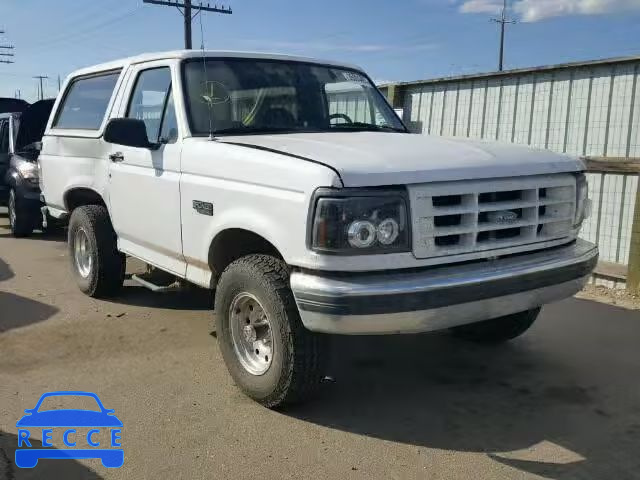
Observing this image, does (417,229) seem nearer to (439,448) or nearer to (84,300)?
(439,448)

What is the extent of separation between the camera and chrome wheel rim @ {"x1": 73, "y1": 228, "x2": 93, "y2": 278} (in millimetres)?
5927

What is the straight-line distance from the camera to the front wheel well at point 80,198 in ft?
19.1

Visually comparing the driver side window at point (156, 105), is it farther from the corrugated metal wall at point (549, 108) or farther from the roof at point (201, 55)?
the corrugated metal wall at point (549, 108)

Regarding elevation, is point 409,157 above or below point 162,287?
above

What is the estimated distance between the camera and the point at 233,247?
155 inches

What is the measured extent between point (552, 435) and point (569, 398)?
55cm

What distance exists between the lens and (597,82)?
6391 mm

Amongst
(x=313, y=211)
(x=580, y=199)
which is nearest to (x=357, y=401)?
(x=313, y=211)

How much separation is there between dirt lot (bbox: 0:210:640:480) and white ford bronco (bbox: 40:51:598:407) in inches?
12.3

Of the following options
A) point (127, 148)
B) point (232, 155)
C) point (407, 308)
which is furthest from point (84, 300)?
point (407, 308)

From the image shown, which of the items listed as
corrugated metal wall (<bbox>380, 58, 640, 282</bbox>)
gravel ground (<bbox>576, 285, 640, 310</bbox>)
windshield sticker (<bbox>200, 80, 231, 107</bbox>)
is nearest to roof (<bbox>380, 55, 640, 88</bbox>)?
corrugated metal wall (<bbox>380, 58, 640, 282</bbox>)

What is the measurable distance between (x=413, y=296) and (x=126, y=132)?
7.66ft

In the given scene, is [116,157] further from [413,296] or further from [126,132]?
[413,296]

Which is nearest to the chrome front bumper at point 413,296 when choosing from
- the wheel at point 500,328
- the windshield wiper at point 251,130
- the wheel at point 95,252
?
the wheel at point 500,328
